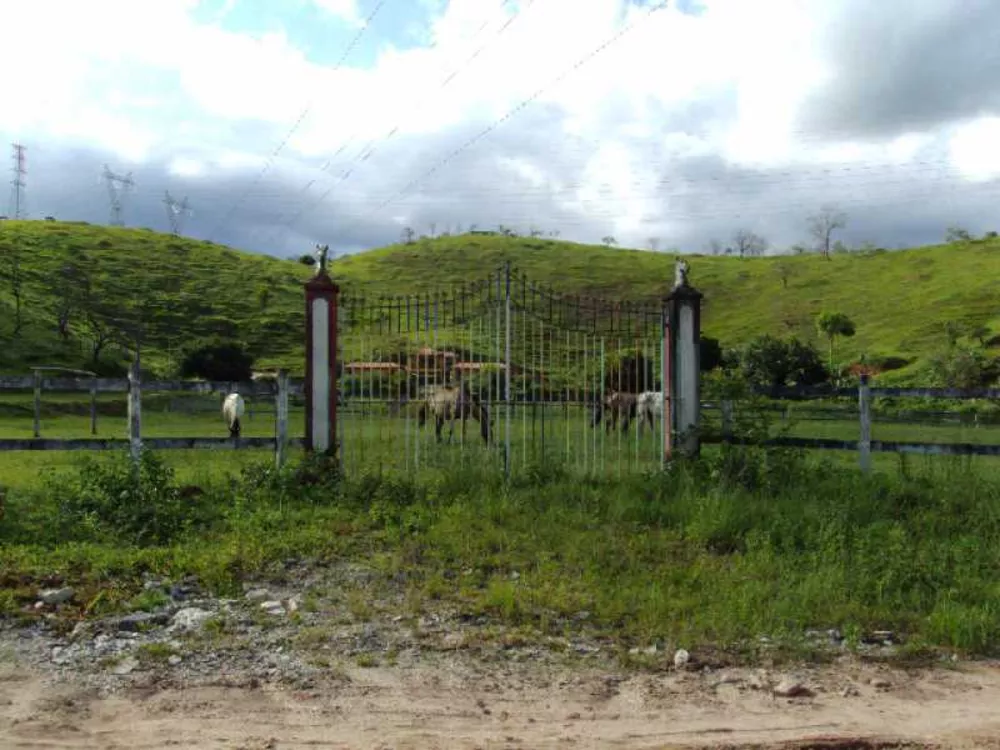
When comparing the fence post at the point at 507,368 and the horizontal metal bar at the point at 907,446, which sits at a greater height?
the fence post at the point at 507,368

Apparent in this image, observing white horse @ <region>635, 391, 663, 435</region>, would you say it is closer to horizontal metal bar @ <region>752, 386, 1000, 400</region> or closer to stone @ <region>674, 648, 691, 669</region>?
horizontal metal bar @ <region>752, 386, 1000, 400</region>

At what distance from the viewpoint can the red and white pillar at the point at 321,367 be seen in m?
9.77

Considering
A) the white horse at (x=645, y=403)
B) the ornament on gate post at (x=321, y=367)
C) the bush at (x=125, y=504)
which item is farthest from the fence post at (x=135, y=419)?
the white horse at (x=645, y=403)

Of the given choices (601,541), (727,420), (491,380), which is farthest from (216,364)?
(601,541)

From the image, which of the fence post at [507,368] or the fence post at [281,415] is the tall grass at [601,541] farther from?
the fence post at [507,368]

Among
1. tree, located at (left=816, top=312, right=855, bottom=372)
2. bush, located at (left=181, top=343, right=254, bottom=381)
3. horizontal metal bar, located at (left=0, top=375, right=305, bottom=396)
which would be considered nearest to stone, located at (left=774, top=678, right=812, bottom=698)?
horizontal metal bar, located at (left=0, top=375, right=305, bottom=396)

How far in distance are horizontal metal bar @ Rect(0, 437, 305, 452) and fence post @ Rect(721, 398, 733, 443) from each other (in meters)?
5.09

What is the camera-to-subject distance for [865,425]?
33.4ft

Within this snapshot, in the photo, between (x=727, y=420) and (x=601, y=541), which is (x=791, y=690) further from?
(x=727, y=420)

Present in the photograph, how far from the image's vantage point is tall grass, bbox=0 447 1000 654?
606cm

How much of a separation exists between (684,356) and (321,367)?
4.54 m

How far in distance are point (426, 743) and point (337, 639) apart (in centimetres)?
156

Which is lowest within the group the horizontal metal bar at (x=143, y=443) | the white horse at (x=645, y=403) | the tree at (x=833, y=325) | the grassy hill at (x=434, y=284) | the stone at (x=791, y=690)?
the stone at (x=791, y=690)

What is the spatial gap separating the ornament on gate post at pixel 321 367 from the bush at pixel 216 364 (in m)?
31.7
